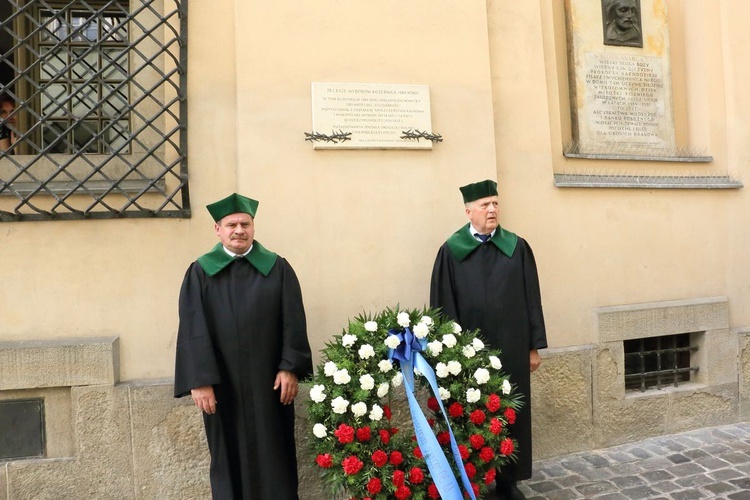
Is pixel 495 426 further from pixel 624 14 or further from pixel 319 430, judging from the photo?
pixel 624 14

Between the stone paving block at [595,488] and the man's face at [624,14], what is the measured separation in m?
3.67

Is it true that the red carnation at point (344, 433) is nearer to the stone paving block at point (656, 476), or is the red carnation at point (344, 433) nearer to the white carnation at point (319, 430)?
the white carnation at point (319, 430)

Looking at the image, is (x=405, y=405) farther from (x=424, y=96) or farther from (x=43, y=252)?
(x=43, y=252)

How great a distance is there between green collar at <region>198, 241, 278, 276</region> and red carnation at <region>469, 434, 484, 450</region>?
54.6 inches

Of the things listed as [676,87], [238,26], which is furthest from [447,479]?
[676,87]

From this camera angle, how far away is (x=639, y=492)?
144 inches

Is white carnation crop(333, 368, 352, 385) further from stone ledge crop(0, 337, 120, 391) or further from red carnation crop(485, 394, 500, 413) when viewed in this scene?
stone ledge crop(0, 337, 120, 391)

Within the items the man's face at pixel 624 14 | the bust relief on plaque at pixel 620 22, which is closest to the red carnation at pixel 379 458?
the bust relief on plaque at pixel 620 22

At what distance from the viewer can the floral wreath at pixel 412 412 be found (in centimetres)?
284

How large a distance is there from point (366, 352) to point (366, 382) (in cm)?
16

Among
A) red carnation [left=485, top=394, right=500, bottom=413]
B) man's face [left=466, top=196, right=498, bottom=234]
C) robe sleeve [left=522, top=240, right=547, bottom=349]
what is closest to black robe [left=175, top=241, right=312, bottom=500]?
red carnation [left=485, top=394, right=500, bottom=413]

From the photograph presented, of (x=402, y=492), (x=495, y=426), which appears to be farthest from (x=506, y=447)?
(x=402, y=492)

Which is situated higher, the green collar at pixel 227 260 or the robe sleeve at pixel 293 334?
the green collar at pixel 227 260

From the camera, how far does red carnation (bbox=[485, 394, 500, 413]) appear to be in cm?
300
